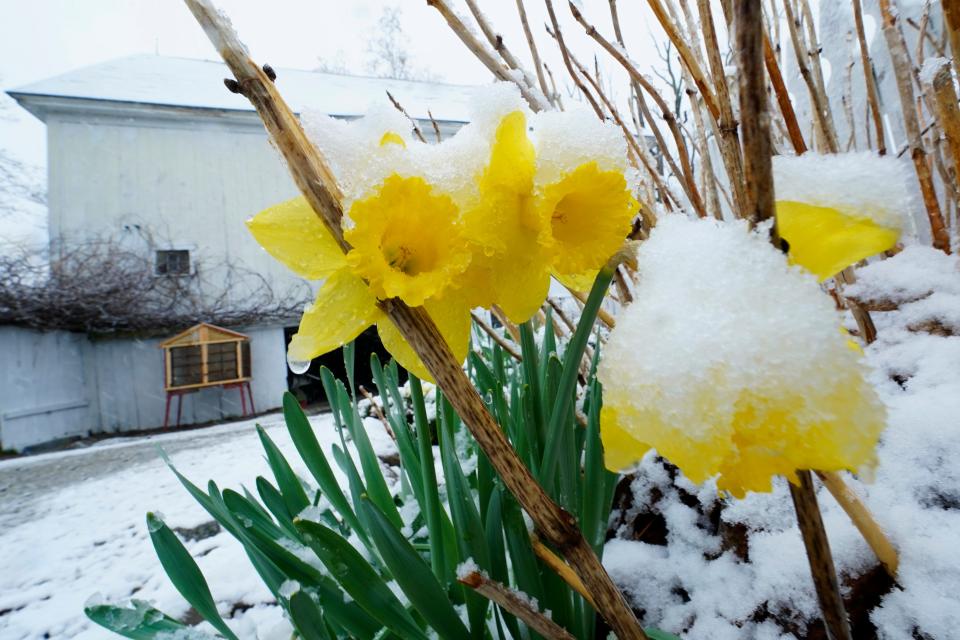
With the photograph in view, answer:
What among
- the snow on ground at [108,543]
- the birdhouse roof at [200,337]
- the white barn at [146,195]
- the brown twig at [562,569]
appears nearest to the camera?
the brown twig at [562,569]

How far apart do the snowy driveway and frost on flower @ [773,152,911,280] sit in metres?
0.55

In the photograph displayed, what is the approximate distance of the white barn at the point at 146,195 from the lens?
6496 millimetres

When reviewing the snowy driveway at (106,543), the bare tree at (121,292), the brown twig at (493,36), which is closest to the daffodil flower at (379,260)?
the brown twig at (493,36)

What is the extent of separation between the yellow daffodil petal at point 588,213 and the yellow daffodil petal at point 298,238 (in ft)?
0.38

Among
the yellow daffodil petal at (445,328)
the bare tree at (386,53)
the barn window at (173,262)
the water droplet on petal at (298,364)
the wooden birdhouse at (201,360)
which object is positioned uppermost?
the bare tree at (386,53)

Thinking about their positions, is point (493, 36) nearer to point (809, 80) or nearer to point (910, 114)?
point (809, 80)

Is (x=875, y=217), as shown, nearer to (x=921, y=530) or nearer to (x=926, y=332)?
(x=921, y=530)

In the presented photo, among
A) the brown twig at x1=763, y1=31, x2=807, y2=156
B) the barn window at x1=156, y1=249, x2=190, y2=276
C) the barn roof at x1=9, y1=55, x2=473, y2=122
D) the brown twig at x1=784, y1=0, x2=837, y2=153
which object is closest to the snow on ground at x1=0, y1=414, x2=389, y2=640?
the brown twig at x1=763, y1=31, x2=807, y2=156

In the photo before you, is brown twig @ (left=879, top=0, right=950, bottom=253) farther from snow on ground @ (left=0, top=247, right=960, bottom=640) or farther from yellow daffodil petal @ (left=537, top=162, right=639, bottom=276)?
yellow daffodil petal @ (left=537, top=162, right=639, bottom=276)

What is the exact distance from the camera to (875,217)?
0.19 m

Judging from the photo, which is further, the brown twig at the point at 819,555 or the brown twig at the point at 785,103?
the brown twig at the point at 785,103

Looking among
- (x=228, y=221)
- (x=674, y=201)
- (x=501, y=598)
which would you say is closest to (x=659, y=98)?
(x=674, y=201)

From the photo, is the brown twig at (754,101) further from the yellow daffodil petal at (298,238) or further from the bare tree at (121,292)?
the bare tree at (121,292)

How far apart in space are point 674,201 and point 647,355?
588 millimetres
